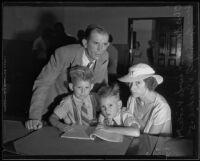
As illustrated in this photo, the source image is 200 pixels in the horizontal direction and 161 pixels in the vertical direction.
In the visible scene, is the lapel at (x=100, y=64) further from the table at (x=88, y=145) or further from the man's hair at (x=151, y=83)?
the table at (x=88, y=145)

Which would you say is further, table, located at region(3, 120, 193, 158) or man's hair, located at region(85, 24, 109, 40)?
man's hair, located at region(85, 24, 109, 40)

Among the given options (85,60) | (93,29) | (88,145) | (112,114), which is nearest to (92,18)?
(93,29)

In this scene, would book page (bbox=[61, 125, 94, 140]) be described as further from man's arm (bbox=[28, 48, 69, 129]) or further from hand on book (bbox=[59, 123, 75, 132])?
man's arm (bbox=[28, 48, 69, 129])

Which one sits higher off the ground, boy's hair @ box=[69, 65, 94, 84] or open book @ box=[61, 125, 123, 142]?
boy's hair @ box=[69, 65, 94, 84]

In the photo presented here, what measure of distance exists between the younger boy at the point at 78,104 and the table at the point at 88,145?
0.06m

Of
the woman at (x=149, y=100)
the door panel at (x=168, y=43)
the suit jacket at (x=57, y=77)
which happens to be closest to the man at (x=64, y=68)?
the suit jacket at (x=57, y=77)

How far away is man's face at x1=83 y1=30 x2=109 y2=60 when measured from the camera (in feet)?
3.36

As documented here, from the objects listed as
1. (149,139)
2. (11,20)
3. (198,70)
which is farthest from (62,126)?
(198,70)

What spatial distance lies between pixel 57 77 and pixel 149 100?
0.37 m

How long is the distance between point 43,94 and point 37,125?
0.12m

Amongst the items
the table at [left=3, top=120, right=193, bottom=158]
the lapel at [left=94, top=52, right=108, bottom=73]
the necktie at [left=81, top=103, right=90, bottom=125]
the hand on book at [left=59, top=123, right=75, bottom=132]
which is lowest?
the table at [left=3, top=120, right=193, bottom=158]

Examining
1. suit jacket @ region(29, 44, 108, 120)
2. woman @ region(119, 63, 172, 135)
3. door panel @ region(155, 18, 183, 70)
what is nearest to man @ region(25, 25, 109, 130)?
suit jacket @ region(29, 44, 108, 120)

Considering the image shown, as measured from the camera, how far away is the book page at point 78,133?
3.13ft

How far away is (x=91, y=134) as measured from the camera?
0.94 meters
